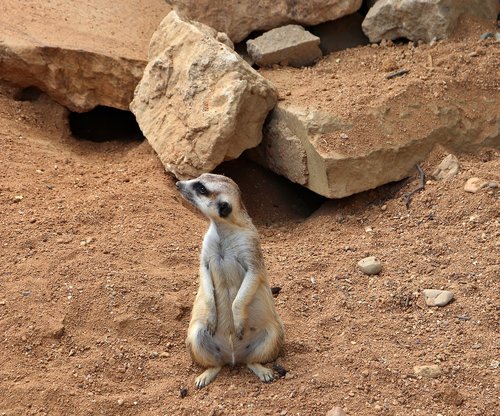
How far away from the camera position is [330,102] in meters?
5.23

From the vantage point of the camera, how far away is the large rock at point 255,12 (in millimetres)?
6094

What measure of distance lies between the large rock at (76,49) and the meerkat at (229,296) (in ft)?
8.72

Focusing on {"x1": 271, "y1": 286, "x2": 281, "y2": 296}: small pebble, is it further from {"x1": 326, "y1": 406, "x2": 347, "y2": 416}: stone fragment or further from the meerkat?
{"x1": 326, "y1": 406, "x2": 347, "y2": 416}: stone fragment

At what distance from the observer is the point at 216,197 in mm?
3639

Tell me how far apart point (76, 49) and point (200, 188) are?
2.77 m

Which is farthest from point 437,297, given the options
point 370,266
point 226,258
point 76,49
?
point 76,49

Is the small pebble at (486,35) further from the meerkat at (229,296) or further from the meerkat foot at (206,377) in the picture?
Answer: the meerkat foot at (206,377)

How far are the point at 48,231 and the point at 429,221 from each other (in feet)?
7.65

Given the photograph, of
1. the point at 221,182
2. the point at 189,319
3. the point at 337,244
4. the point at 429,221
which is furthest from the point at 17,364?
the point at 429,221

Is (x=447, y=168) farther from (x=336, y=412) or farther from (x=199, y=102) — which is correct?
(x=336, y=412)

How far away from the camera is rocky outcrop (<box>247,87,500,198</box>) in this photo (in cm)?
505

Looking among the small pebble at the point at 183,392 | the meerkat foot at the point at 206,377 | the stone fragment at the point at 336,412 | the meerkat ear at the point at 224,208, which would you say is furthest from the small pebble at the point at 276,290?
the stone fragment at the point at 336,412

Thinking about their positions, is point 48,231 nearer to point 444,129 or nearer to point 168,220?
point 168,220

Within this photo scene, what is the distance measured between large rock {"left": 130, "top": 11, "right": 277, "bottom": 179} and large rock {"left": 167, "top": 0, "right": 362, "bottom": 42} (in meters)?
0.58
